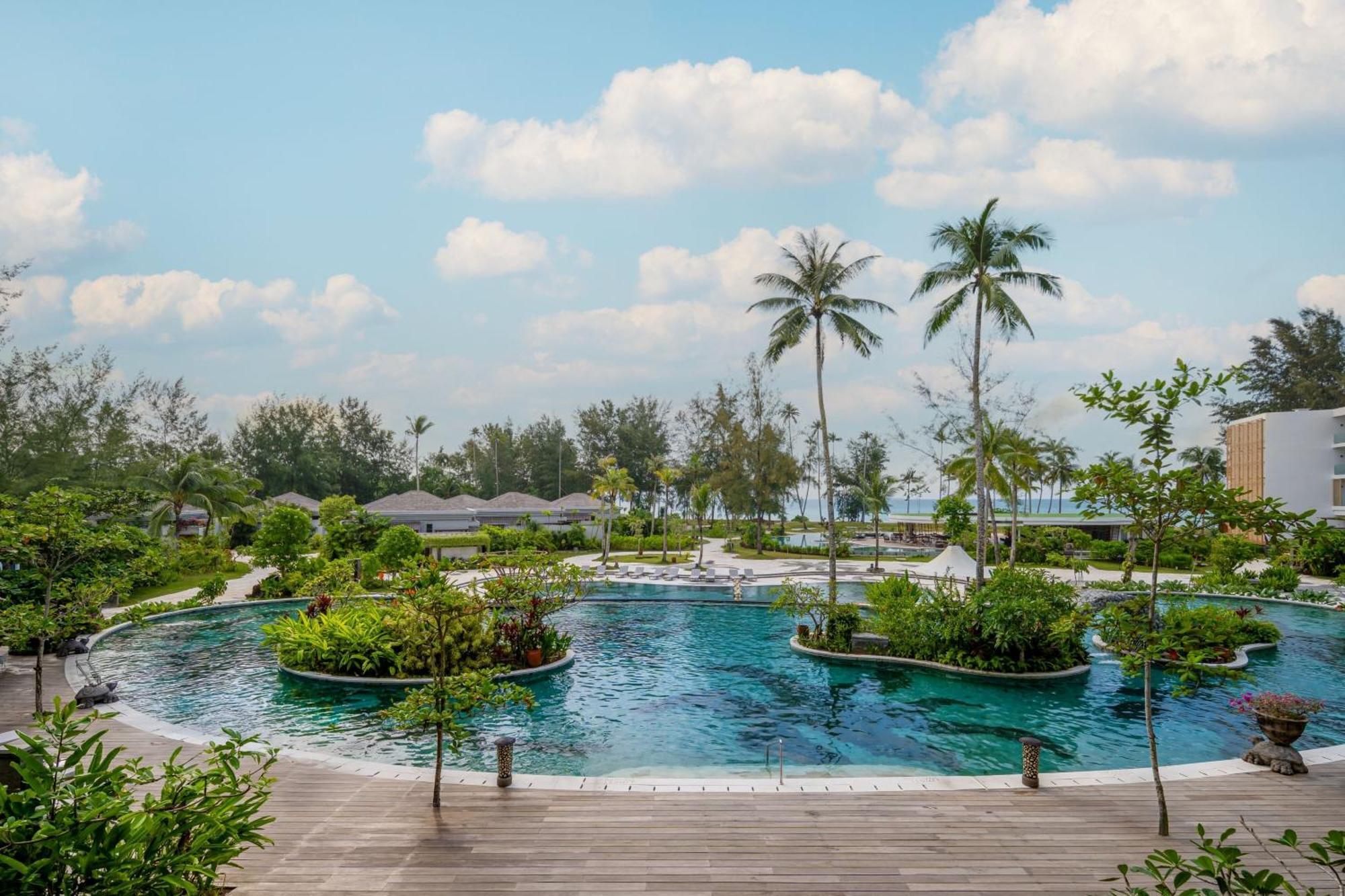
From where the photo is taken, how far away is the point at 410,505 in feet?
154

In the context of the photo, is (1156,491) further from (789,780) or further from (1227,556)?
(1227,556)

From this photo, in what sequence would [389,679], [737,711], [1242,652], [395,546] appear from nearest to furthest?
[737,711] → [389,679] → [1242,652] → [395,546]

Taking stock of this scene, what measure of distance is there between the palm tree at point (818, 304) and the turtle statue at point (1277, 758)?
1225 centimetres

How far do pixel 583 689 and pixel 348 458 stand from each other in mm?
63702

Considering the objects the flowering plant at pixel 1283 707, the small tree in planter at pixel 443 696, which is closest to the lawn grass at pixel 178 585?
the small tree in planter at pixel 443 696

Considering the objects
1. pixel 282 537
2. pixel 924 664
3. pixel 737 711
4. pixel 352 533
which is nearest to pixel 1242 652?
pixel 924 664

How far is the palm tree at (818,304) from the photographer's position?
22.3 meters

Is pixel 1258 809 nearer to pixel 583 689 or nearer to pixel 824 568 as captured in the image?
pixel 583 689

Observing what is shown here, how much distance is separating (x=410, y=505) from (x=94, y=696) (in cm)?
3528

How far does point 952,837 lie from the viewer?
752cm

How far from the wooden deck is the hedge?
30987mm

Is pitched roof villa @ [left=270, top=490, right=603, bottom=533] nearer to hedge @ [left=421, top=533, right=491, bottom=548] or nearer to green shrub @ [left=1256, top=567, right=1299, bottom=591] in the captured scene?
hedge @ [left=421, top=533, right=491, bottom=548]

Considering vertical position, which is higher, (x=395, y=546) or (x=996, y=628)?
(x=395, y=546)

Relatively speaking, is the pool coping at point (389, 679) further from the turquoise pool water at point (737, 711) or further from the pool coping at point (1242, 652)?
the pool coping at point (1242, 652)
